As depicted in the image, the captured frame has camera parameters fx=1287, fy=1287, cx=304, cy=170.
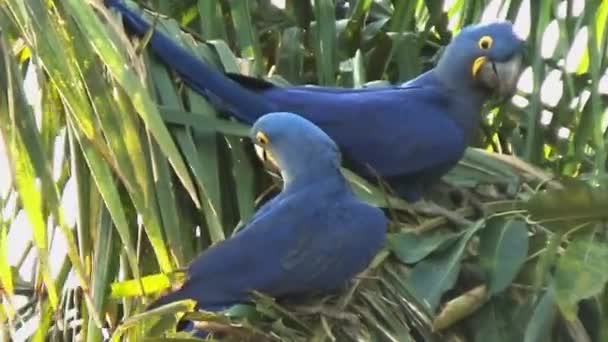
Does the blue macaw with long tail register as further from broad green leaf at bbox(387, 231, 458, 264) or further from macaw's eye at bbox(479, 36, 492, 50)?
macaw's eye at bbox(479, 36, 492, 50)

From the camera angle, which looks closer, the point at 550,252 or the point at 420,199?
the point at 550,252

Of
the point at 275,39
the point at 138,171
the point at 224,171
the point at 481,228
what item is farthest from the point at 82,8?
the point at 275,39

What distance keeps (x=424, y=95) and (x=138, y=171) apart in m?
0.39

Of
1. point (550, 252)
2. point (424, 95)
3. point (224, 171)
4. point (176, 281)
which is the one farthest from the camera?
point (424, 95)

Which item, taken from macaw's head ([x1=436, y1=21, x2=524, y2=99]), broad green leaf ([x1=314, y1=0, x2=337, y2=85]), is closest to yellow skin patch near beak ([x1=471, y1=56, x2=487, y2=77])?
macaw's head ([x1=436, y1=21, x2=524, y2=99])

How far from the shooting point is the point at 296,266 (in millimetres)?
959

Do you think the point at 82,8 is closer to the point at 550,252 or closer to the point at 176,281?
the point at 176,281

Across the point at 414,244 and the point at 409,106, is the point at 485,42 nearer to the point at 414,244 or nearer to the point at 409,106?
the point at 409,106

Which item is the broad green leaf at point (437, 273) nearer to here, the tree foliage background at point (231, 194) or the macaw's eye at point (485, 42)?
the tree foliage background at point (231, 194)

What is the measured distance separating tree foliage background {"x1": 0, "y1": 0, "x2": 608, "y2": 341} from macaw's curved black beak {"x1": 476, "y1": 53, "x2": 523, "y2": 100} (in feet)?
0.11

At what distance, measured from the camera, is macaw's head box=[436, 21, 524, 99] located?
1157mm

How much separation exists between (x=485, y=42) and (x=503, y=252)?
28cm

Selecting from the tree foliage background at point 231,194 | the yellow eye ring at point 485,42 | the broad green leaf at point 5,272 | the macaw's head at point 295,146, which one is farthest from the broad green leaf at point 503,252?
the broad green leaf at point 5,272

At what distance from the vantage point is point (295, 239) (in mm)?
963
